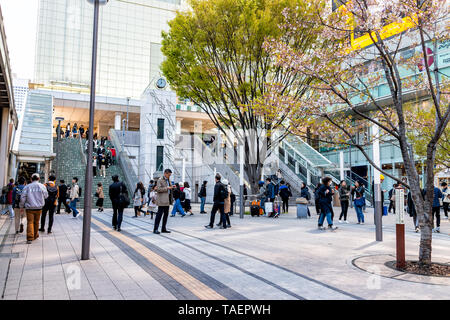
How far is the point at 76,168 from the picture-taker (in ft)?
74.8

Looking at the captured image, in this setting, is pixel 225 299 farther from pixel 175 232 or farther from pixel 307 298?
pixel 175 232

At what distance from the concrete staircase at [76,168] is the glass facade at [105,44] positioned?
3141 cm

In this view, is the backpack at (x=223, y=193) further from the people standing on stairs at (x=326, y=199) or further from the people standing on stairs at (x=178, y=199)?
the people standing on stairs at (x=178, y=199)

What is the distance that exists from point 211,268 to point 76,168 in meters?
19.9

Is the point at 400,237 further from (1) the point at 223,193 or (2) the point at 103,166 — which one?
(2) the point at 103,166

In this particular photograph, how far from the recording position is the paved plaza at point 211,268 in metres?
4.15

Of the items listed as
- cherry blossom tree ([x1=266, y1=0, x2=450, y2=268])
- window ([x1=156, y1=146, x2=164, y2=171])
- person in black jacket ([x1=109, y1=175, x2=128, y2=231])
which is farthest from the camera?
window ([x1=156, y1=146, x2=164, y2=171])

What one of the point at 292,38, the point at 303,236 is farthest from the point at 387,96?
the point at 303,236

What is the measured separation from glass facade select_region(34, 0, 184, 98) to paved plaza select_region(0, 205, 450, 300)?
5297 cm

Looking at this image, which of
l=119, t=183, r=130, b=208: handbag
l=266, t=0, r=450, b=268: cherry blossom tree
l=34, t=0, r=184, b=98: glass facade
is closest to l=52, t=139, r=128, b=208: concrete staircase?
l=119, t=183, r=130, b=208: handbag

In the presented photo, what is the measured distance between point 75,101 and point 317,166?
31037 millimetres

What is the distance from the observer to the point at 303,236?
29.7 feet

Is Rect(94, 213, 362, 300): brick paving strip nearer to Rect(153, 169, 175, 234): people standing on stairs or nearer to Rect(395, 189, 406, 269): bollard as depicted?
Rect(395, 189, 406, 269): bollard

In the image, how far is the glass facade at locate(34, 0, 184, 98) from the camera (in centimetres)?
5516
